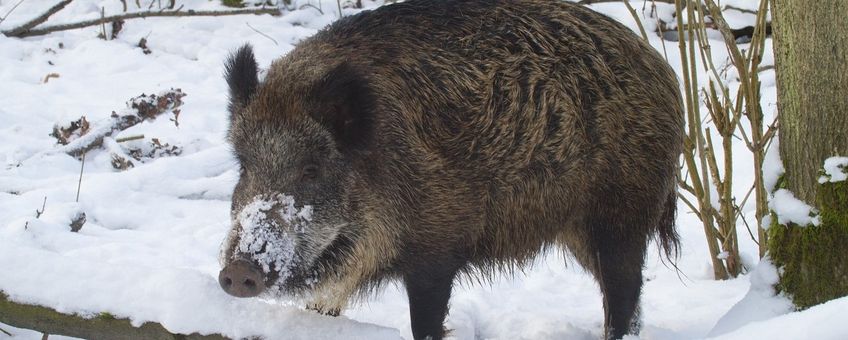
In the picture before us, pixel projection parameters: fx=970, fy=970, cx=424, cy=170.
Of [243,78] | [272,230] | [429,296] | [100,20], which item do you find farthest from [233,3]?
[272,230]

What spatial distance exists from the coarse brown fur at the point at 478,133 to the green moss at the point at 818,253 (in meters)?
0.72

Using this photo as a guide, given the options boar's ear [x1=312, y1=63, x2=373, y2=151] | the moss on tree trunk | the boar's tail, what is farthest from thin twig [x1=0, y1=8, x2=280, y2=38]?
the moss on tree trunk

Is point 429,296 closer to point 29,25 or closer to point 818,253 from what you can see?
point 818,253

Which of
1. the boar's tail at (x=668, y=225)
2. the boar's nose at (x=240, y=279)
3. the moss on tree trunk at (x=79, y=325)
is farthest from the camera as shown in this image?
the boar's tail at (x=668, y=225)

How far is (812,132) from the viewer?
316 centimetres

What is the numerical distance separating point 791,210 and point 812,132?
0.29 meters

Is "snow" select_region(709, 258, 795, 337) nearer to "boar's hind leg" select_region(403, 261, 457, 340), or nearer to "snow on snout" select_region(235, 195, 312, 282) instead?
"boar's hind leg" select_region(403, 261, 457, 340)

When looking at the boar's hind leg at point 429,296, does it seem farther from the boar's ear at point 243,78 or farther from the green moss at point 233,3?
the green moss at point 233,3

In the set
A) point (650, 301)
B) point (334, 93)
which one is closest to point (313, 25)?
point (650, 301)

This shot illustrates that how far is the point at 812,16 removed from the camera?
9.99 feet

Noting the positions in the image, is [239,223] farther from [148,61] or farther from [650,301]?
[148,61]

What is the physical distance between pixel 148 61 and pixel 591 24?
5.32 m

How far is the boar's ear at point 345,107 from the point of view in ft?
11.1

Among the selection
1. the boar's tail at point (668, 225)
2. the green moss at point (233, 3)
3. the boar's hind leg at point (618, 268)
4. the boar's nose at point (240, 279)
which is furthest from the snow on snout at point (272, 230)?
the green moss at point (233, 3)
